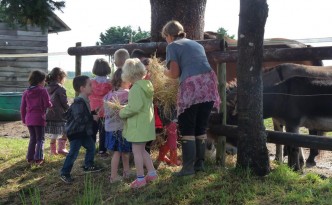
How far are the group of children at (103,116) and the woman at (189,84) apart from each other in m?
0.37

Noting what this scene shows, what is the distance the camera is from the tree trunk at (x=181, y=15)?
300 inches

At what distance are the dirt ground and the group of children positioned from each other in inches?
104

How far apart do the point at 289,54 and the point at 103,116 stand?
105 inches

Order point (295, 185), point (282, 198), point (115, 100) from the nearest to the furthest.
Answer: point (282, 198) → point (295, 185) → point (115, 100)

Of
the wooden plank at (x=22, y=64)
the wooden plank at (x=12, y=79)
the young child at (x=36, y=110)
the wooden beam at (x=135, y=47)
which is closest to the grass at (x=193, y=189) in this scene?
the young child at (x=36, y=110)

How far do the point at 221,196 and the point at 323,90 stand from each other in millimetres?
3246

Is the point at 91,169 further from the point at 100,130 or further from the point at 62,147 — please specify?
the point at 62,147

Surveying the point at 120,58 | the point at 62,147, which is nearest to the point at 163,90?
the point at 120,58

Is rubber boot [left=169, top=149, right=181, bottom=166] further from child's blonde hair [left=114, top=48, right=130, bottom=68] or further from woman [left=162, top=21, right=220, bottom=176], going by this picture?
child's blonde hair [left=114, top=48, right=130, bottom=68]

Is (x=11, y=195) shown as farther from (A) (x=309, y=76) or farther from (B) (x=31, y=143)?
(A) (x=309, y=76)

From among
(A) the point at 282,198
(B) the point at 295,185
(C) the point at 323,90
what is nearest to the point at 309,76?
(C) the point at 323,90

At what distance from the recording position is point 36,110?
23.9 feet

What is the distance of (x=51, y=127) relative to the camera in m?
7.82

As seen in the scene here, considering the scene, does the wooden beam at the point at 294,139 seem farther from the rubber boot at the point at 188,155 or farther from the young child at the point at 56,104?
the young child at the point at 56,104
